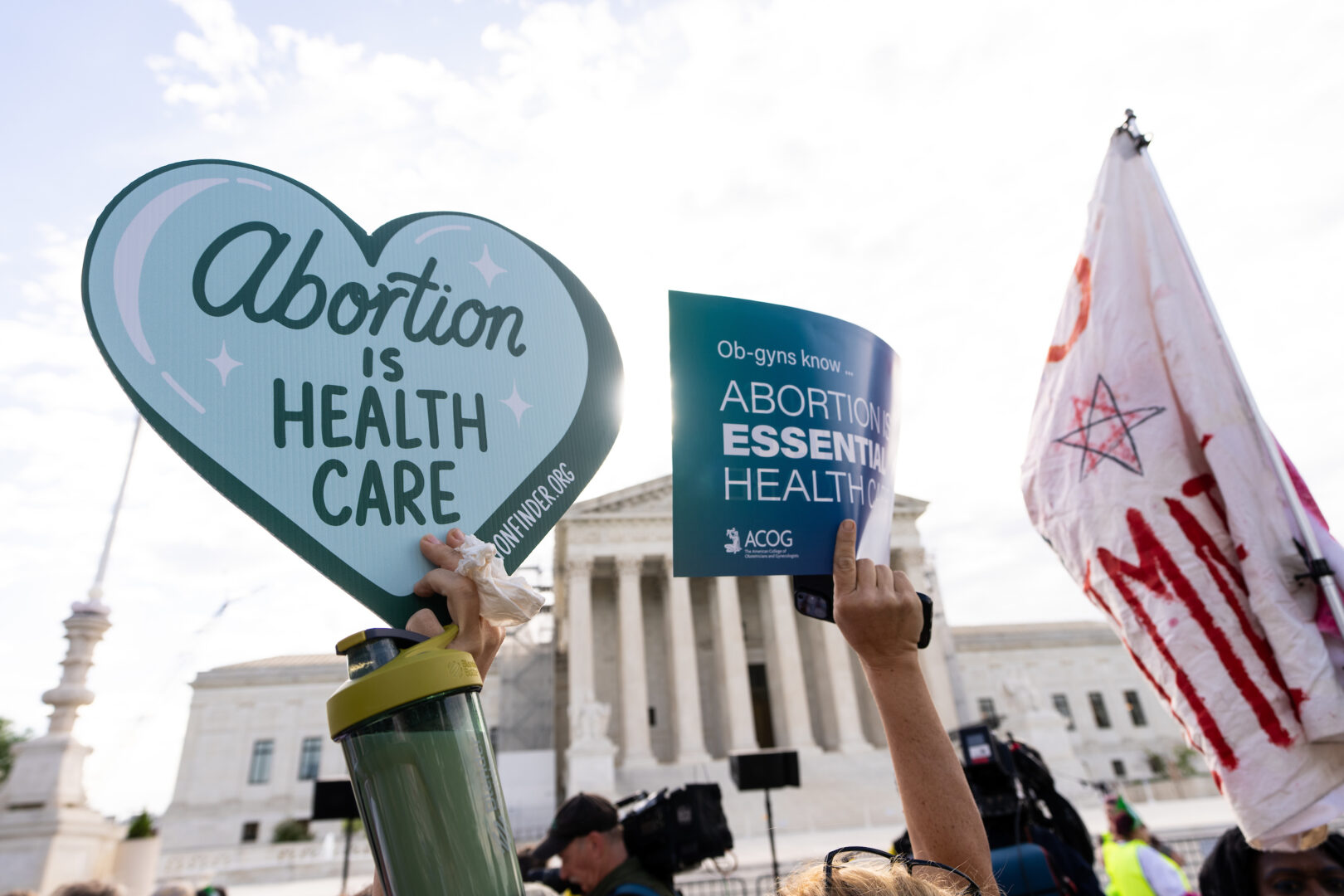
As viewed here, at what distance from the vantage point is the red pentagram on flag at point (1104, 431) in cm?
302

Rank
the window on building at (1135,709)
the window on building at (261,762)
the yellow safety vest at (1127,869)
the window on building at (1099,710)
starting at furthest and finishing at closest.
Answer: the window on building at (1135,709), the window on building at (1099,710), the window on building at (261,762), the yellow safety vest at (1127,869)

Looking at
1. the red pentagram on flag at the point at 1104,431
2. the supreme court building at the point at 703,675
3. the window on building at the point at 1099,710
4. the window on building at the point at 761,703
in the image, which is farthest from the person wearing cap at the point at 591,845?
the window on building at the point at 1099,710

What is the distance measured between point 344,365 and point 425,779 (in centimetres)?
88

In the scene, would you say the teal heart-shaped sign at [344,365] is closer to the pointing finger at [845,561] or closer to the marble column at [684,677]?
the pointing finger at [845,561]

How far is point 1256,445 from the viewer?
2.72 metres

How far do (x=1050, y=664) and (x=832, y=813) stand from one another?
31.3 metres

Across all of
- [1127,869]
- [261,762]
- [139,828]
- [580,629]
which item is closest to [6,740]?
[261,762]

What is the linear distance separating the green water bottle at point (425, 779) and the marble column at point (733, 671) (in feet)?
102

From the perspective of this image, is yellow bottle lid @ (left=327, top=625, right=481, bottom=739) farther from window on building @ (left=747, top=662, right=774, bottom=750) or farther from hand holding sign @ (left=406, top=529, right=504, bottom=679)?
window on building @ (left=747, top=662, right=774, bottom=750)

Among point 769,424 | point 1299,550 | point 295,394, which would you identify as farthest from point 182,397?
point 1299,550

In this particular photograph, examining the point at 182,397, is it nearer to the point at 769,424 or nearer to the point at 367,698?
the point at 367,698

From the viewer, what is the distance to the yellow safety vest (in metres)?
5.54

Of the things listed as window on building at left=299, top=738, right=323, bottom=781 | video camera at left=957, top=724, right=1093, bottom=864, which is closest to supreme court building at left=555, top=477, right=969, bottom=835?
window on building at left=299, top=738, right=323, bottom=781

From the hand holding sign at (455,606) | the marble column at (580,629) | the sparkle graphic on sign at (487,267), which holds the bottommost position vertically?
the hand holding sign at (455,606)
